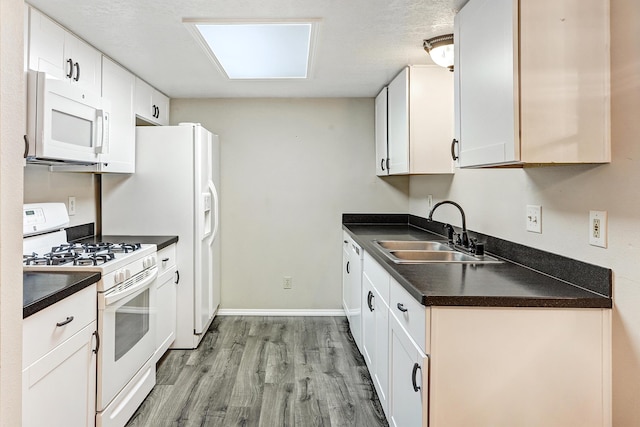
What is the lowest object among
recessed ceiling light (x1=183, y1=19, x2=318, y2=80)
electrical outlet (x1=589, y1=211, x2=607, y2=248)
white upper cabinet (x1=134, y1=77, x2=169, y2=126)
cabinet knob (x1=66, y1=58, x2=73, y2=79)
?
electrical outlet (x1=589, y1=211, x2=607, y2=248)

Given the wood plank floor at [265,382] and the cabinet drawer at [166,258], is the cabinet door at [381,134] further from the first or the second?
the cabinet drawer at [166,258]

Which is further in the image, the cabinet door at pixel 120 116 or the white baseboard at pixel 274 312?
the white baseboard at pixel 274 312

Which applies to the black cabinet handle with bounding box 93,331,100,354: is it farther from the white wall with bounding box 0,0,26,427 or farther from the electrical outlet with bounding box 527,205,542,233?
the electrical outlet with bounding box 527,205,542,233

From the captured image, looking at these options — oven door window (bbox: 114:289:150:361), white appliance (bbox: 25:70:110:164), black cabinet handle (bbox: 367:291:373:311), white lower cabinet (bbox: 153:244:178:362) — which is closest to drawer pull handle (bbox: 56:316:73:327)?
oven door window (bbox: 114:289:150:361)

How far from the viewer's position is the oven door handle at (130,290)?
1.99 metres

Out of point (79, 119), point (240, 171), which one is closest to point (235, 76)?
point (240, 171)

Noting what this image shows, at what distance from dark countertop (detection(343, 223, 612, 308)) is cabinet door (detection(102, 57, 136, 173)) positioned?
74.9 inches

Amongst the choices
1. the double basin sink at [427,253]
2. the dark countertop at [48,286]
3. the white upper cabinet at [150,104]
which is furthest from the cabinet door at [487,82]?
the white upper cabinet at [150,104]

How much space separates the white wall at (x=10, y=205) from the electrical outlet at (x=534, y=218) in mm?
1848

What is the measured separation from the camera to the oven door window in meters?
2.12

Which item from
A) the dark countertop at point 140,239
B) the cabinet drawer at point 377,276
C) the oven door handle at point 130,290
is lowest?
the oven door handle at point 130,290

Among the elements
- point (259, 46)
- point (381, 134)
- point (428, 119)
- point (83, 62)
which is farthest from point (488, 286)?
point (83, 62)

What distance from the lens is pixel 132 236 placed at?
317 centimetres

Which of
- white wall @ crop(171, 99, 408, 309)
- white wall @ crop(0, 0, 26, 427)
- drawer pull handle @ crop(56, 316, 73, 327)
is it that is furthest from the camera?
white wall @ crop(171, 99, 408, 309)
